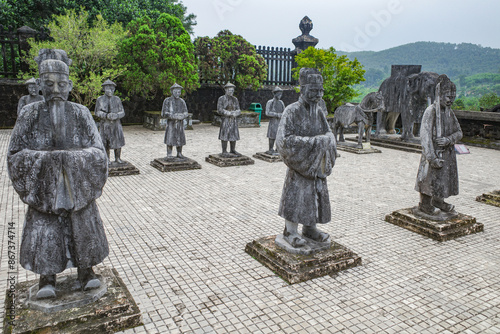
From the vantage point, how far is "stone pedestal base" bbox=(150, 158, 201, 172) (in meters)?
9.29

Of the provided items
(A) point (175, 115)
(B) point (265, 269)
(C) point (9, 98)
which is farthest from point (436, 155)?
(C) point (9, 98)

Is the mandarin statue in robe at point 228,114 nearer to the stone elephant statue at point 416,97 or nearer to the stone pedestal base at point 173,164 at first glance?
the stone pedestal base at point 173,164

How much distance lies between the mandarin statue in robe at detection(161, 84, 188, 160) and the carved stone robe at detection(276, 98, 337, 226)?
5471 mm

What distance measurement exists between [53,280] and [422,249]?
4.47m

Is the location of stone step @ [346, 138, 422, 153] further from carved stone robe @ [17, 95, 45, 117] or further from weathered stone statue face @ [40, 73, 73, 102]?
weathered stone statue face @ [40, 73, 73, 102]

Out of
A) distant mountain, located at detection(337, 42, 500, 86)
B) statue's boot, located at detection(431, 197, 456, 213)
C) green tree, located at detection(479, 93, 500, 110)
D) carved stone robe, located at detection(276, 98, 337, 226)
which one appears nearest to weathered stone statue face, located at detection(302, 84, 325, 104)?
carved stone robe, located at detection(276, 98, 337, 226)

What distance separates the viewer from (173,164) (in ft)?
30.7

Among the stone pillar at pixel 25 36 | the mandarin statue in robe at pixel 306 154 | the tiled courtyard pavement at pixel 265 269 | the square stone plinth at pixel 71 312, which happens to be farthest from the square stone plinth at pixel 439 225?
the stone pillar at pixel 25 36

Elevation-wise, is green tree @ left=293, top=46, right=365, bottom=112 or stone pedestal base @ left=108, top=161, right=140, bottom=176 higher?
green tree @ left=293, top=46, right=365, bottom=112

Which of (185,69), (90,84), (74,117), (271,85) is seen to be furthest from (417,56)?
(74,117)

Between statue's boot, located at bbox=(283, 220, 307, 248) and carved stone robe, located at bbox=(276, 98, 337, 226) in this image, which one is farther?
statue's boot, located at bbox=(283, 220, 307, 248)

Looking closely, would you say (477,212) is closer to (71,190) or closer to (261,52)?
(71,190)

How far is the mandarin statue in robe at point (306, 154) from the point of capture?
4230mm

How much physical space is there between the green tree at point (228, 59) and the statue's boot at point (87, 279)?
50.5ft
